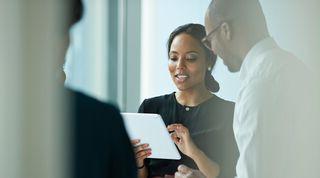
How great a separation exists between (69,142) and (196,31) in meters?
0.69

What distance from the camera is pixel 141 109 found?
140cm

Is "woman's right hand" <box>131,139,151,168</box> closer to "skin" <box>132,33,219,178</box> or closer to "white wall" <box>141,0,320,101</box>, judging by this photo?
"skin" <box>132,33,219,178</box>

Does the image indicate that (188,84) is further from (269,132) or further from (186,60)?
(269,132)

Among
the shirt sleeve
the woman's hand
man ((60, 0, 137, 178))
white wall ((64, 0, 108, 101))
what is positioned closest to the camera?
man ((60, 0, 137, 178))

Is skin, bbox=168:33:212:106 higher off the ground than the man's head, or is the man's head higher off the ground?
the man's head

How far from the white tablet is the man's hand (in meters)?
0.03

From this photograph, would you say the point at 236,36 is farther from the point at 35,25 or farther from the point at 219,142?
the point at 35,25

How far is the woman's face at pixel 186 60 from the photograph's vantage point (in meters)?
1.41

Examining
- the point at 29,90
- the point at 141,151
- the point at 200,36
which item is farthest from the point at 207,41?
the point at 29,90

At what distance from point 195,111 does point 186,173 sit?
18 centimetres

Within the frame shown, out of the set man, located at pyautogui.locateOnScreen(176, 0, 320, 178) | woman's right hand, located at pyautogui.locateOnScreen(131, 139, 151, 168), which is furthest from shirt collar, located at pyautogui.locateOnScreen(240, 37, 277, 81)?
woman's right hand, located at pyautogui.locateOnScreen(131, 139, 151, 168)

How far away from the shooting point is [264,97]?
1.32m

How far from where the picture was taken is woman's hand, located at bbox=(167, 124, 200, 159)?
142 cm

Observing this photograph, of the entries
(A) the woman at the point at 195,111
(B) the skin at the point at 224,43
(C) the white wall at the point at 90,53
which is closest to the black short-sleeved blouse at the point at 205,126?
(A) the woman at the point at 195,111
